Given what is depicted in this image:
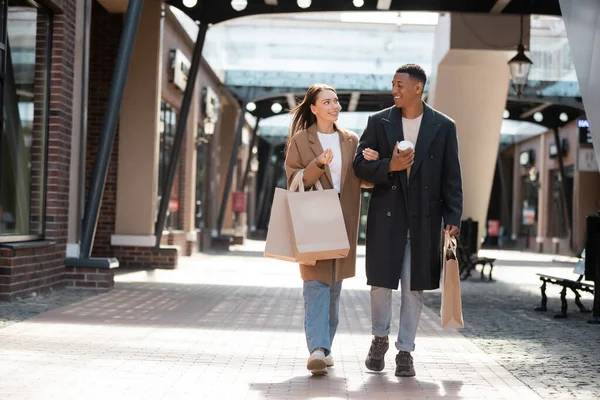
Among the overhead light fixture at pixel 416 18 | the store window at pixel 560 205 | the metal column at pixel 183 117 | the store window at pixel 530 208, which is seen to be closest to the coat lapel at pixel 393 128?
the metal column at pixel 183 117

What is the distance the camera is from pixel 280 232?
5500mm

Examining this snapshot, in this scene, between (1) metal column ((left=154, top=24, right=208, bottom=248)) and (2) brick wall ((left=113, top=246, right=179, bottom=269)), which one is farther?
(2) brick wall ((left=113, top=246, right=179, bottom=269))

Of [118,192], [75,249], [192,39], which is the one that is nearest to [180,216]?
[192,39]

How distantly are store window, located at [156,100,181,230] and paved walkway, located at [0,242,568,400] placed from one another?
810 centimetres

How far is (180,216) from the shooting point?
20938 mm

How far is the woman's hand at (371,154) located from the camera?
5414 millimetres

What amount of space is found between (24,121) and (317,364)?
580 cm

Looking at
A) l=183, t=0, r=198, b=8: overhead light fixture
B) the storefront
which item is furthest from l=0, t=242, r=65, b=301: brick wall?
the storefront

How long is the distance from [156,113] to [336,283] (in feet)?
35.4

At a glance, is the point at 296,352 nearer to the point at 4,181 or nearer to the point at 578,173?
the point at 4,181

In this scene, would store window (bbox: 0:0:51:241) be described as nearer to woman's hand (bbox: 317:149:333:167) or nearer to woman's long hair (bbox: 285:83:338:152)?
woman's long hair (bbox: 285:83:338:152)

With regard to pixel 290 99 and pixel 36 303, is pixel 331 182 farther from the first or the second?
pixel 290 99

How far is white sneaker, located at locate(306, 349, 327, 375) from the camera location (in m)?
5.34

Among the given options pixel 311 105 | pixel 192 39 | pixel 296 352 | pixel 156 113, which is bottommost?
A: pixel 296 352
